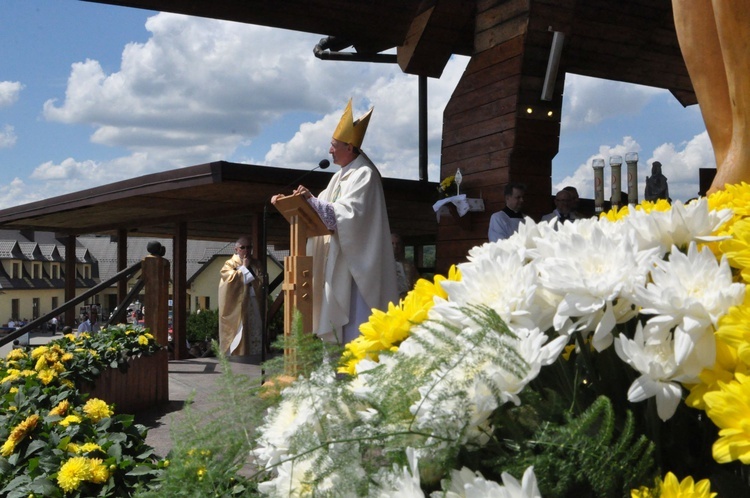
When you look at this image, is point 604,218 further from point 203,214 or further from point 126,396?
point 203,214

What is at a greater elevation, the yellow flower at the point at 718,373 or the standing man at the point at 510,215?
the standing man at the point at 510,215

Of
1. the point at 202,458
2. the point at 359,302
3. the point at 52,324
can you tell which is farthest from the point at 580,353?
the point at 52,324

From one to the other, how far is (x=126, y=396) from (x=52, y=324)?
51.5m

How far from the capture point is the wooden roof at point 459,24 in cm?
638

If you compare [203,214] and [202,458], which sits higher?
[203,214]

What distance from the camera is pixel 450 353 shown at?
2.06 feet

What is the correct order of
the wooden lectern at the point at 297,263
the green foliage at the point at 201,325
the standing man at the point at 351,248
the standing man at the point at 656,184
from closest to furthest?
the wooden lectern at the point at 297,263
the standing man at the point at 351,248
the standing man at the point at 656,184
the green foliage at the point at 201,325

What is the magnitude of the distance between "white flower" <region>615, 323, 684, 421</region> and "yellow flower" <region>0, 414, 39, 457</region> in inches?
90.7

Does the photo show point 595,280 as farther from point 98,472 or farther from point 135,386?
point 135,386

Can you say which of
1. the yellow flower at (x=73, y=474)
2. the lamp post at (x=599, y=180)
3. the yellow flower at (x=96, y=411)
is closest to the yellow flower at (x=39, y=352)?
the yellow flower at (x=96, y=411)

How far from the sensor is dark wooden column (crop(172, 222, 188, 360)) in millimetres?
9977

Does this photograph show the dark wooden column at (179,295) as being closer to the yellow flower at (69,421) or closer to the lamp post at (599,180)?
the lamp post at (599,180)

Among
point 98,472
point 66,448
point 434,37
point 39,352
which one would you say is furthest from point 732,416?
point 434,37

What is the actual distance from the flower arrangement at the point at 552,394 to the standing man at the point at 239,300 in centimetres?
873
